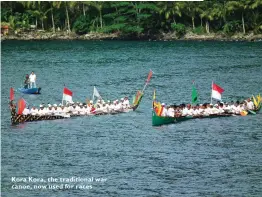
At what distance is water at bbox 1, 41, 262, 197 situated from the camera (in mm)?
57062

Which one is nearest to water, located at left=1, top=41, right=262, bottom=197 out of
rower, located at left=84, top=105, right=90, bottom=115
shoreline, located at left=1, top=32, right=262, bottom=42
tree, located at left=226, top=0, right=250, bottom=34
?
rower, located at left=84, top=105, right=90, bottom=115

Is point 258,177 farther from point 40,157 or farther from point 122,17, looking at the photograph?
point 122,17

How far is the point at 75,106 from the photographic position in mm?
77062

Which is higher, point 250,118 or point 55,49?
point 55,49

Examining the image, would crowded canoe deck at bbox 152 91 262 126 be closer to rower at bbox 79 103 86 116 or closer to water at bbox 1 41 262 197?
water at bbox 1 41 262 197

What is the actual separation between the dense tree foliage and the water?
3670 centimetres

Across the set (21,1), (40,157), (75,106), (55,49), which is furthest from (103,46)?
(40,157)

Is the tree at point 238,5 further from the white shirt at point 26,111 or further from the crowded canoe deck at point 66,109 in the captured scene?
the white shirt at point 26,111

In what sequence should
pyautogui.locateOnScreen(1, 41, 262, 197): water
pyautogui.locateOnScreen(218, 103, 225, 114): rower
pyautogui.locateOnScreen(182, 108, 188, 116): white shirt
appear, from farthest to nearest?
pyautogui.locateOnScreen(218, 103, 225, 114): rower
pyautogui.locateOnScreen(182, 108, 188, 116): white shirt
pyautogui.locateOnScreen(1, 41, 262, 197): water

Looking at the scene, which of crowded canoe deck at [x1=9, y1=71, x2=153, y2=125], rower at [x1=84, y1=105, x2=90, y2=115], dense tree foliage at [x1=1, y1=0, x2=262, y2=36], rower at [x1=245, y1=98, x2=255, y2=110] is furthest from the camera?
dense tree foliage at [x1=1, y1=0, x2=262, y2=36]

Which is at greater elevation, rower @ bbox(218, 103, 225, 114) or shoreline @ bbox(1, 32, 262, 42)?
shoreline @ bbox(1, 32, 262, 42)

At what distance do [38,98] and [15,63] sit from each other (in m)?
33.5

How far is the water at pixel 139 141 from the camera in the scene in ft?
187

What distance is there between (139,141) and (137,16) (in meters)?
91.7
